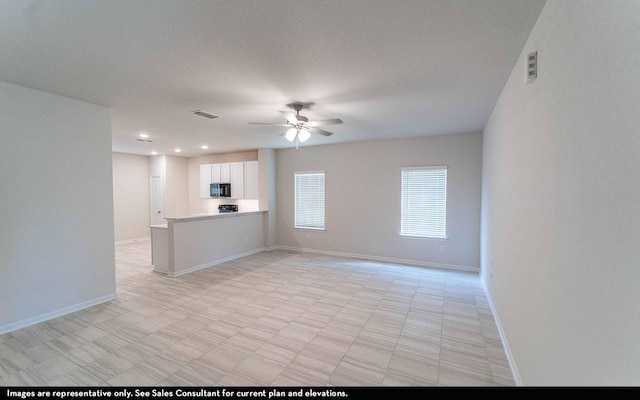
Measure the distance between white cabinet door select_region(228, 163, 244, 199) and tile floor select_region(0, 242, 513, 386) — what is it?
334cm

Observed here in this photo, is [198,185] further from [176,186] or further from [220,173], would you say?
[220,173]

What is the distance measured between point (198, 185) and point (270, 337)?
709cm

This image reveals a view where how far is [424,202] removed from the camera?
5.50 m

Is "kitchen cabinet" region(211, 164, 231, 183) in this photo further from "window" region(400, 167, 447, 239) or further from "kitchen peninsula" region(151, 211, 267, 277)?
"window" region(400, 167, 447, 239)

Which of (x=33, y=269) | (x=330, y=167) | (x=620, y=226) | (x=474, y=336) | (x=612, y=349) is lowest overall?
(x=474, y=336)

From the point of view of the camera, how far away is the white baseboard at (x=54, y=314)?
286 cm

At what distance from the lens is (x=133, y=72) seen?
8.36 feet

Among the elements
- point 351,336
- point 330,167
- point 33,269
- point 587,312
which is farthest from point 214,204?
point 587,312

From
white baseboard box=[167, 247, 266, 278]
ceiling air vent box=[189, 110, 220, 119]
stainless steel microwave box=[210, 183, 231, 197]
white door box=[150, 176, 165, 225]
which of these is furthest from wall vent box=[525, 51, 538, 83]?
white door box=[150, 176, 165, 225]

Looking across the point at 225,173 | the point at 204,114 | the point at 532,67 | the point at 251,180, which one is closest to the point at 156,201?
the point at 225,173

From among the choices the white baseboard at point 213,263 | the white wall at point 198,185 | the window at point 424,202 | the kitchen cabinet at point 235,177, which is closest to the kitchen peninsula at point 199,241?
the white baseboard at point 213,263

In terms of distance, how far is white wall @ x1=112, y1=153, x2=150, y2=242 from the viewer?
7609 millimetres

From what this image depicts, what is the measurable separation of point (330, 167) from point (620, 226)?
5664 mm

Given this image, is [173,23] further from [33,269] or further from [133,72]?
[33,269]
